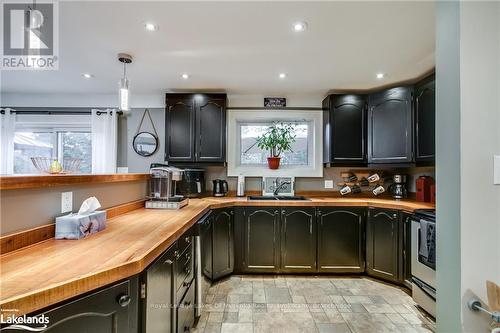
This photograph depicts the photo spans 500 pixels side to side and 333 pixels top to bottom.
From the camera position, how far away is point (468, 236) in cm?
98

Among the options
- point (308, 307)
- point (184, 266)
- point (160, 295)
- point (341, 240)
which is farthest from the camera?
point (341, 240)

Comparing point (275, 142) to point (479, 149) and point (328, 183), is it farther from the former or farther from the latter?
point (479, 149)

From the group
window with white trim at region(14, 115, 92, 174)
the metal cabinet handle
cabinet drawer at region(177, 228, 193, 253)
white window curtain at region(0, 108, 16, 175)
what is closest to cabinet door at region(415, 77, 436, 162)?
cabinet drawer at region(177, 228, 193, 253)

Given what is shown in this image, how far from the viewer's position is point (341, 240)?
9.61 feet

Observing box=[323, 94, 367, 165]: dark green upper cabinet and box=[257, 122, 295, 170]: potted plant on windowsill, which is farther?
box=[257, 122, 295, 170]: potted plant on windowsill

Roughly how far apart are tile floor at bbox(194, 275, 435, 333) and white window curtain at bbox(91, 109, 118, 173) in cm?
238

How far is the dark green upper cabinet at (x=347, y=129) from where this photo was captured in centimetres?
322

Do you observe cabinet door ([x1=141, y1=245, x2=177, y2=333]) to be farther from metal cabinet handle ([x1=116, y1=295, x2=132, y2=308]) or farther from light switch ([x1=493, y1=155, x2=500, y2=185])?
light switch ([x1=493, y1=155, x2=500, y2=185])

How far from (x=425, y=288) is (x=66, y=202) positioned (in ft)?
9.48

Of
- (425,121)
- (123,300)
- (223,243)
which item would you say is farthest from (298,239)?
(123,300)

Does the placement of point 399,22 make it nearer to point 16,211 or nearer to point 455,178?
point 455,178

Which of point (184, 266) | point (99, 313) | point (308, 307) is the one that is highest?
point (99, 313)

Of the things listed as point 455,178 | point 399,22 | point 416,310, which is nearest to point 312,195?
point 416,310

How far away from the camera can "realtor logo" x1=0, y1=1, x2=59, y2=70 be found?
1682mm
